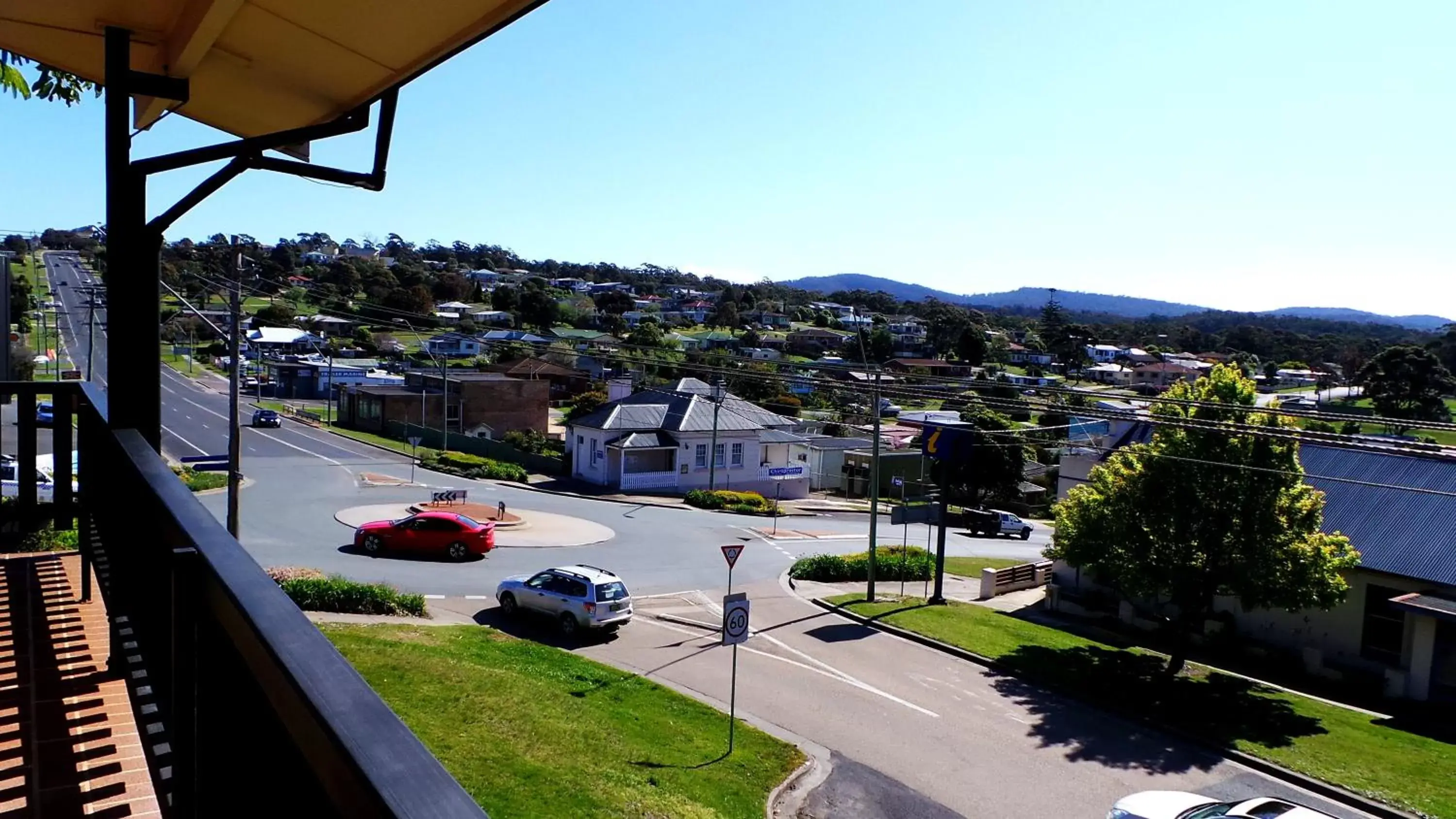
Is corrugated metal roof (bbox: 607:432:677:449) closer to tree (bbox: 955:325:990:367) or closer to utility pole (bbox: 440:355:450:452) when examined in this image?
utility pole (bbox: 440:355:450:452)

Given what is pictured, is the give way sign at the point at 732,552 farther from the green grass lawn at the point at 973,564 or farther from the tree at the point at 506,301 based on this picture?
the tree at the point at 506,301

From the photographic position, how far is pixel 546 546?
95.5ft

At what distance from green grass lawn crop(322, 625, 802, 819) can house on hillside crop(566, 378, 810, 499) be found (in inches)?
1066

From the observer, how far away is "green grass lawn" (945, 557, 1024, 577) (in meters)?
33.1

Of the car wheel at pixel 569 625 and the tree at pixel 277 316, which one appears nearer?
the car wheel at pixel 569 625

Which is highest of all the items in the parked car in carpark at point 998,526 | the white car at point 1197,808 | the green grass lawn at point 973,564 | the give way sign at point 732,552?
the give way sign at point 732,552

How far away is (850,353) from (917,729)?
10028 centimetres

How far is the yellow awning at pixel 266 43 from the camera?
2.73 metres

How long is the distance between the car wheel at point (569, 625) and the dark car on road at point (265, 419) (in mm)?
38063

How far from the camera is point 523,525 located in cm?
3209

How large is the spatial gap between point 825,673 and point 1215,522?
324 inches

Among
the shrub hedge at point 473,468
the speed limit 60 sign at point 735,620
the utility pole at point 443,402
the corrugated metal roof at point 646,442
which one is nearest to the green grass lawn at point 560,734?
the speed limit 60 sign at point 735,620

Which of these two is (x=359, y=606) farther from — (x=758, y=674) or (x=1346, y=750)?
(x=1346, y=750)

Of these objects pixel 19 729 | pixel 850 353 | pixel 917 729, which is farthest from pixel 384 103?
pixel 850 353
